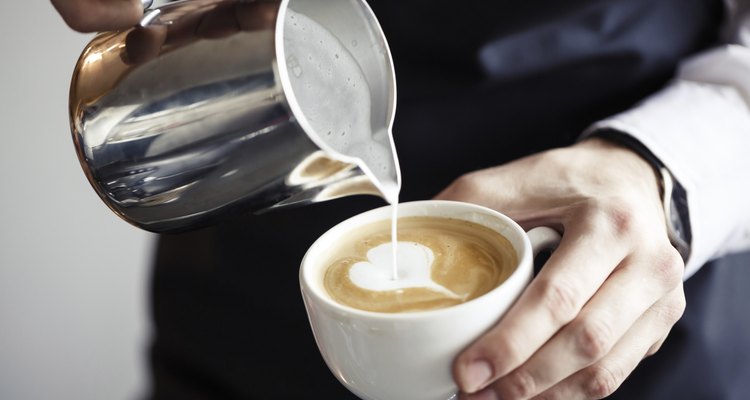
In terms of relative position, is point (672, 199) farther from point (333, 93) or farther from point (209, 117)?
point (209, 117)

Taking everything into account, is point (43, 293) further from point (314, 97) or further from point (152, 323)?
point (314, 97)

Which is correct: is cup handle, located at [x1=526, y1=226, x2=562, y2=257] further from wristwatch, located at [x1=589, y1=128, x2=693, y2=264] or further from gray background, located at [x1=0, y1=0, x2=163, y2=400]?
gray background, located at [x1=0, y1=0, x2=163, y2=400]

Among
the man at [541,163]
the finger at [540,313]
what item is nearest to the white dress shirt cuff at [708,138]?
the man at [541,163]

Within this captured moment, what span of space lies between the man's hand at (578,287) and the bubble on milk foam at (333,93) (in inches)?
7.2

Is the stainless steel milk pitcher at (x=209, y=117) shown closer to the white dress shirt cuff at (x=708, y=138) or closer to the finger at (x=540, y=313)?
the finger at (x=540, y=313)

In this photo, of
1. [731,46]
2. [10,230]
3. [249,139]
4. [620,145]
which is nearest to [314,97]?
[249,139]

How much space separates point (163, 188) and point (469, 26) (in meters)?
0.55

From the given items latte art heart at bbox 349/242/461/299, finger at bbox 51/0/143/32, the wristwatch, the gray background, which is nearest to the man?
the wristwatch

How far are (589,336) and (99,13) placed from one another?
508mm

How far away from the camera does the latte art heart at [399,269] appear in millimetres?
711

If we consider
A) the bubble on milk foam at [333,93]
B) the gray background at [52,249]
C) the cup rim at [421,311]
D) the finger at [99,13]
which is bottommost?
the gray background at [52,249]

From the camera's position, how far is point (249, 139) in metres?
0.60

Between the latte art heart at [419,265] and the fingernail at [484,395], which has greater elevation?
the latte art heart at [419,265]

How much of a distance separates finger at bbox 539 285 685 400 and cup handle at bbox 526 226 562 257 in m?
0.11
